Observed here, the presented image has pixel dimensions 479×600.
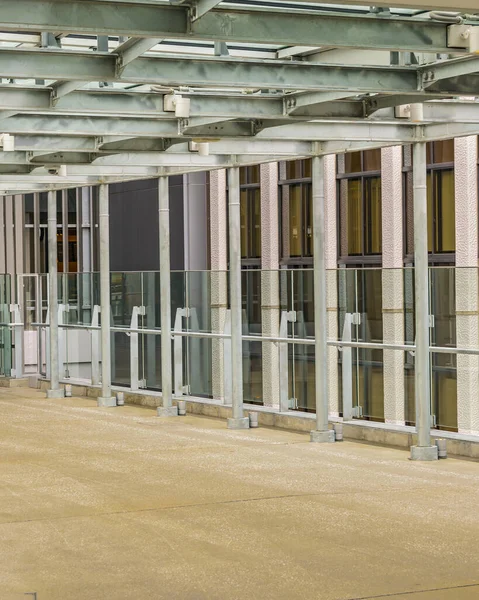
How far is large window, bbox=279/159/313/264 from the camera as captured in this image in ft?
91.9

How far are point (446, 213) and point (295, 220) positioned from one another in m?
5.76

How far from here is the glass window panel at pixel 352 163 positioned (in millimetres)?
25859

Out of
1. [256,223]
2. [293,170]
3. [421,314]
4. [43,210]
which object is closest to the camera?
[421,314]

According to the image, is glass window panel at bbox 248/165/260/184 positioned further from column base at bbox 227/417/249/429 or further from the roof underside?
the roof underside

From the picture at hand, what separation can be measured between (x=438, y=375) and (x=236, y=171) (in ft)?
13.5

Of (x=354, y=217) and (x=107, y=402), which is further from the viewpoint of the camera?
(x=354, y=217)

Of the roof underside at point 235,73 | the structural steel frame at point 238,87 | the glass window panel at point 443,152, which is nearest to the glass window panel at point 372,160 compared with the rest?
the glass window panel at point 443,152

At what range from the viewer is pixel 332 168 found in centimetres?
2644

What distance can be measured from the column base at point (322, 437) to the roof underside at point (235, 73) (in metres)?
3.36

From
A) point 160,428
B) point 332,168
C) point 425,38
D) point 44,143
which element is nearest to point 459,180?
point 332,168

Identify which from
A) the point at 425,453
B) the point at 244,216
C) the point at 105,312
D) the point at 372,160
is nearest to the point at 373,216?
the point at 372,160

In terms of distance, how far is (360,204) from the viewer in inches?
1024

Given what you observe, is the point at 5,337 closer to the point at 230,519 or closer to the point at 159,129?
the point at 159,129

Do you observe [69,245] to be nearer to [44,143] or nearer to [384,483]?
[44,143]
